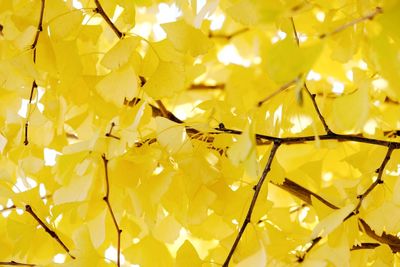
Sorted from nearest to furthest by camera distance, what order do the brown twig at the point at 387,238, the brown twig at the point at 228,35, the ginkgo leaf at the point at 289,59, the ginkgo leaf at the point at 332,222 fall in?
the ginkgo leaf at the point at 289,59, the ginkgo leaf at the point at 332,222, the brown twig at the point at 387,238, the brown twig at the point at 228,35

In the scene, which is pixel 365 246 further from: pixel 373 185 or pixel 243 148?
pixel 243 148

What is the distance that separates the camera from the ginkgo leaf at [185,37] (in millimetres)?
489

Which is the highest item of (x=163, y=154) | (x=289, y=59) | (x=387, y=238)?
(x=289, y=59)

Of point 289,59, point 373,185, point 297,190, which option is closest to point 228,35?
point 297,190

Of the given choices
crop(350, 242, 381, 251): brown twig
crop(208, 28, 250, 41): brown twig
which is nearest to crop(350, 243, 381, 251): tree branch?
crop(350, 242, 381, 251): brown twig

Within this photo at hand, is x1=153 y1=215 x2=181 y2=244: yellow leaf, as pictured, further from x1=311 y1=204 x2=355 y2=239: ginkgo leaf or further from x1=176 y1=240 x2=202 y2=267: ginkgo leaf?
x1=311 y1=204 x2=355 y2=239: ginkgo leaf


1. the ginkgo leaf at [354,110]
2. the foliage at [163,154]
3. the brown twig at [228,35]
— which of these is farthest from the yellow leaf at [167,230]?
the brown twig at [228,35]

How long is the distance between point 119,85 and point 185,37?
0.20 feet

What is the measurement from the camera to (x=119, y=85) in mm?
485

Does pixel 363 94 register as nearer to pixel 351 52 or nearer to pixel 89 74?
pixel 351 52

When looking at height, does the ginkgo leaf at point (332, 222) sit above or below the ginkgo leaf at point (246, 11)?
below

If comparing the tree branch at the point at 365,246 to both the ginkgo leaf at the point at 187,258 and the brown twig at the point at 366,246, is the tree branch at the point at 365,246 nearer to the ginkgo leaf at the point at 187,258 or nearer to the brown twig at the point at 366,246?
the brown twig at the point at 366,246

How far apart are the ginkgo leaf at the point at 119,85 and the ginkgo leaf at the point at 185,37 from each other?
40 mm

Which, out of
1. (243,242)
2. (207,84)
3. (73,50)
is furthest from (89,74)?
(207,84)
